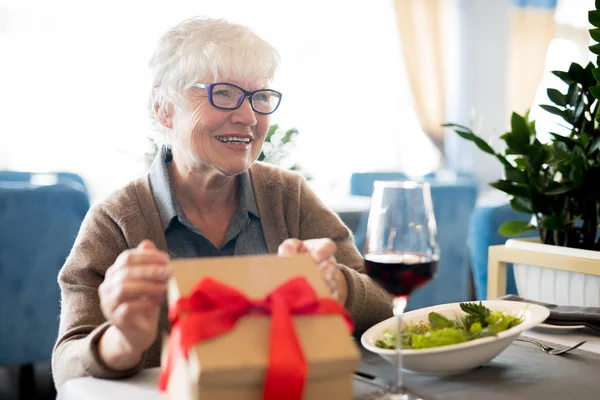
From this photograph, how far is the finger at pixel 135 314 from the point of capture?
73 cm

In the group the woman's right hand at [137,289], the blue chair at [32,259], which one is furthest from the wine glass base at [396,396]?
the blue chair at [32,259]

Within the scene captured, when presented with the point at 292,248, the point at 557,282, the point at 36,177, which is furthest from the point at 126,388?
the point at 36,177

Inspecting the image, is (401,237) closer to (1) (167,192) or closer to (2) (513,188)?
(1) (167,192)

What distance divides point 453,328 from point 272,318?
38 cm

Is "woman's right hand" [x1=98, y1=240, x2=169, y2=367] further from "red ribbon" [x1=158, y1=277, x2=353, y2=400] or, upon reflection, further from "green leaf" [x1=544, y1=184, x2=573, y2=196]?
"green leaf" [x1=544, y1=184, x2=573, y2=196]

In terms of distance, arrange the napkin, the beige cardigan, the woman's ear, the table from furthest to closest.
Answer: the woman's ear < the napkin < the beige cardigan < the table

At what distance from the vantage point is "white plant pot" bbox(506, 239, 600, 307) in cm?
132

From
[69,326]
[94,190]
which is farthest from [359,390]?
[94,190]

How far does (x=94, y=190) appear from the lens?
13.9 ft

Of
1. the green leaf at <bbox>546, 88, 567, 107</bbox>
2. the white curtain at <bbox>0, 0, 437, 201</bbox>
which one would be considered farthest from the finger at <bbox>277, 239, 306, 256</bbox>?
the white curtain at <bbox>0, 0, 437, 201</bbox>

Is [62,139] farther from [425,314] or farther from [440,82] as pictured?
[425,314]

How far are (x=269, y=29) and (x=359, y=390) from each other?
4171 mm

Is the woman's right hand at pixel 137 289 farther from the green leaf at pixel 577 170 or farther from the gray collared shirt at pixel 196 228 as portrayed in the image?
the green leaf at pixel 577 170

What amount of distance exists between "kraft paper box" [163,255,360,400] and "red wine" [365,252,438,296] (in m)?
0.09
